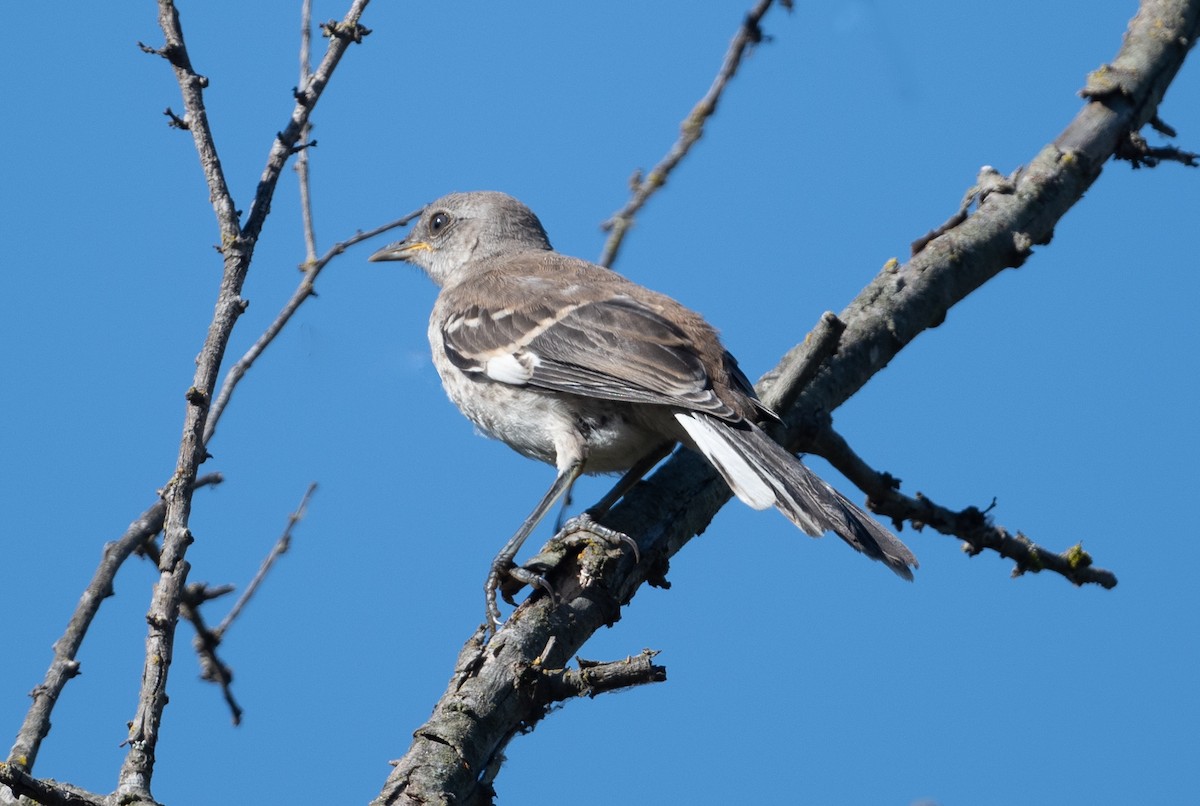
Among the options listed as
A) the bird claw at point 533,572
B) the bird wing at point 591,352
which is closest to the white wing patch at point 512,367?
the bird wing at point 591,352

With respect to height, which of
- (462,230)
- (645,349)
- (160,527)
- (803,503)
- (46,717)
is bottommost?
(46,717)

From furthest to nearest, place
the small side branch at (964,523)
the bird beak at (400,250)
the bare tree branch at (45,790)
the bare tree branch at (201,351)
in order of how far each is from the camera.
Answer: the bird beak at (400,250), the small side branch at (964,523), the bare tree branch at (201,351), the bare tree branch at (45,790)

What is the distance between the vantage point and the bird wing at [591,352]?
447 cm

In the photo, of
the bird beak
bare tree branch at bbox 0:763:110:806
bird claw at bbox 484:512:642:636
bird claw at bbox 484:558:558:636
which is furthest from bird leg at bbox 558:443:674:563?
the bird beak

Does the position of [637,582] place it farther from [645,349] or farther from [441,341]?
[441,341]

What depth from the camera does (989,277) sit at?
4980 mm

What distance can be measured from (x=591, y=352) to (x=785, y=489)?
3.67 ft

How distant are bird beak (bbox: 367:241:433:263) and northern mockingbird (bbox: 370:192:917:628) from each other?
3.53 ft

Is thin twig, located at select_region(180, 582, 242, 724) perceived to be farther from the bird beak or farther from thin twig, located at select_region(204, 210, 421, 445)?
the bird beak

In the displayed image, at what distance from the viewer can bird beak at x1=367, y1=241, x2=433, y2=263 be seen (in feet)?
22.8

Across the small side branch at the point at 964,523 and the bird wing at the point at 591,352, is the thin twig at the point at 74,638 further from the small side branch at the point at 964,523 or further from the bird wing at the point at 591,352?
the small side branch at the point at 964,523

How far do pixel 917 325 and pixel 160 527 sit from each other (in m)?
2.87

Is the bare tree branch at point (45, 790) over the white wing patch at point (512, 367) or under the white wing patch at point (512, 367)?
under

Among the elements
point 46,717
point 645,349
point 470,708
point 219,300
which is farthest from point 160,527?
point 645,349
